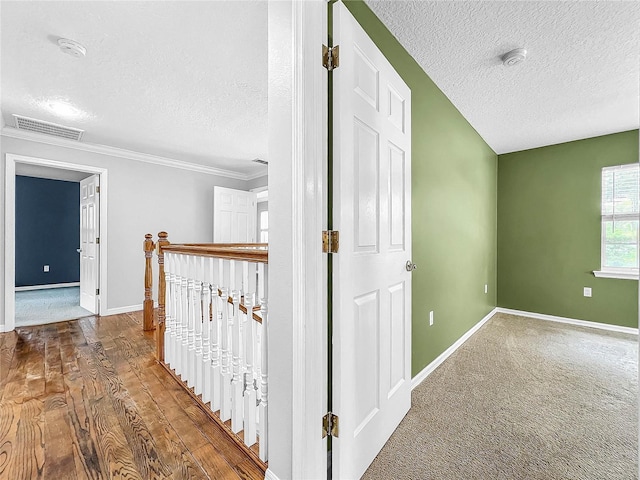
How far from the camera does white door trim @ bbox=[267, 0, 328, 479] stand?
110 cm

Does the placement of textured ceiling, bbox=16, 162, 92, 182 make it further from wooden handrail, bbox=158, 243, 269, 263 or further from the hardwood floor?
wooden handrail, bbox=158, 243, 269, 263

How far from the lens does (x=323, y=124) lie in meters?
1.16

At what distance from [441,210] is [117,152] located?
4284 millimetres

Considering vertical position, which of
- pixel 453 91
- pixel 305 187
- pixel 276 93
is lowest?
pixel 305 187

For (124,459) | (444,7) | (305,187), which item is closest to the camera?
(305,187)

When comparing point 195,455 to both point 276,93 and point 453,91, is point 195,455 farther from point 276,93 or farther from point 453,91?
point 453,91

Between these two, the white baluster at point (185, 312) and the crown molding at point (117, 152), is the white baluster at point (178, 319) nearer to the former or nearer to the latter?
the white baluster at point (185, 312)

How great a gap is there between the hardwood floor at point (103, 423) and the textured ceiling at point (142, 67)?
2.34 m

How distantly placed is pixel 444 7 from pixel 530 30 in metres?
0.64

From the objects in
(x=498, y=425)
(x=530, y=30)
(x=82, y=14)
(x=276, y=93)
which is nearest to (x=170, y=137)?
(x=82, y=14)

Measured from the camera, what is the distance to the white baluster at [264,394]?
1312mm

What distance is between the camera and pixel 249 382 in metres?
1.43

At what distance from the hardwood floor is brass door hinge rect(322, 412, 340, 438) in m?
0.39

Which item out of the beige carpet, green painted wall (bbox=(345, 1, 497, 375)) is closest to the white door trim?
the beige carpet
